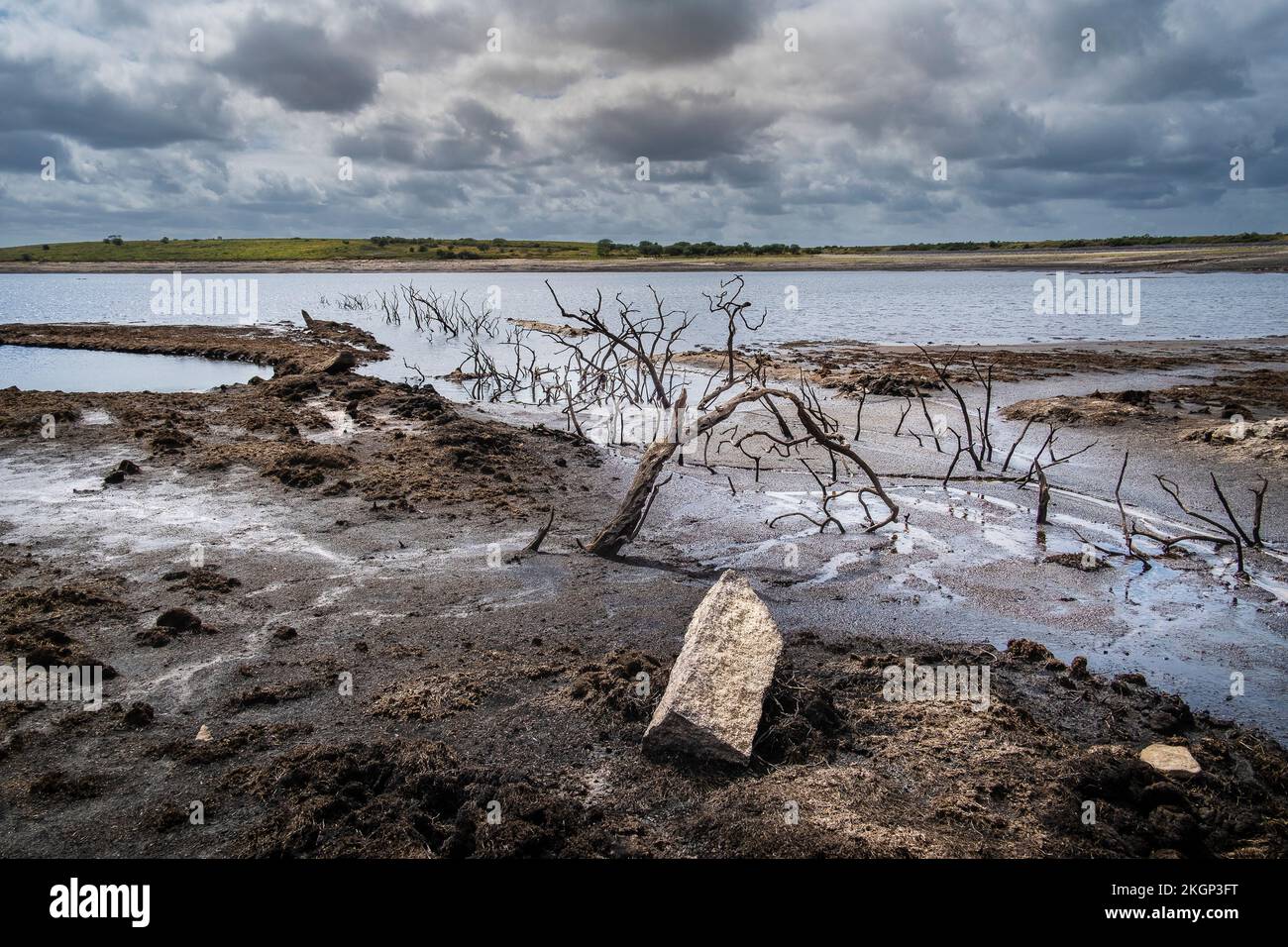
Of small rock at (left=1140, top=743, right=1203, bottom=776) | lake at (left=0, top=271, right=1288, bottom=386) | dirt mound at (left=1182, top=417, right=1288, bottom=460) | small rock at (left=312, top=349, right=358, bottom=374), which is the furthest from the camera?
lake at (left=0, top=271, right=1288, bottom=386)

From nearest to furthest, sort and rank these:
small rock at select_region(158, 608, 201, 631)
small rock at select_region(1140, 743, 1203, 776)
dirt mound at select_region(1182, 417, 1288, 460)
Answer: small rock at select_region(1140, 743, 1203, 776), small rock at select_region(158, 608, 201, 631), dirt mound at select_region(1182, 417, 1288, 460)

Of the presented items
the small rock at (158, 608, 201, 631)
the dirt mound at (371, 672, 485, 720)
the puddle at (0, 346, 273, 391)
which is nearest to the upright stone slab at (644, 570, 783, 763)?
the dirt mound at (371, 672, 485, 720)

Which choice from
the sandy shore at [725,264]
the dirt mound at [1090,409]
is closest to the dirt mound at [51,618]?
the dirt mound at [1090,409]

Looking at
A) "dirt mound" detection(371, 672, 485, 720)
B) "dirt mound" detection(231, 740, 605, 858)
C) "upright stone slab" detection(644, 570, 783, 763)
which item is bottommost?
"dirt mound" detection(231, 740, 605, 858)

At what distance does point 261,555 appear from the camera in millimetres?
8055

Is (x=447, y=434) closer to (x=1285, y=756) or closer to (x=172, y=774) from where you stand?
(x=172, y=774)

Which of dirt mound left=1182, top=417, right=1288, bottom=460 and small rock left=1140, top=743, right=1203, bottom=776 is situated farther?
dirt mound left=1182, top=417, right=1288, bottom=460

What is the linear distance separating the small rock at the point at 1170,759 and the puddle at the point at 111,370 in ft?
72.1

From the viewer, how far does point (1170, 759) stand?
458cm

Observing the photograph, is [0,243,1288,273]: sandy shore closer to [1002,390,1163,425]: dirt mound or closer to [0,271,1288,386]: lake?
[0,271,1288,386]: lake

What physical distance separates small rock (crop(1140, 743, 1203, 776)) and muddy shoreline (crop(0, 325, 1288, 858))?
88 mm

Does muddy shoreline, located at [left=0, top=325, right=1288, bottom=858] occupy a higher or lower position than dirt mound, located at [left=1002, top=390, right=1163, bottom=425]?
lower

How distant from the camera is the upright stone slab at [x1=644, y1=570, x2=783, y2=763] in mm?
4508
